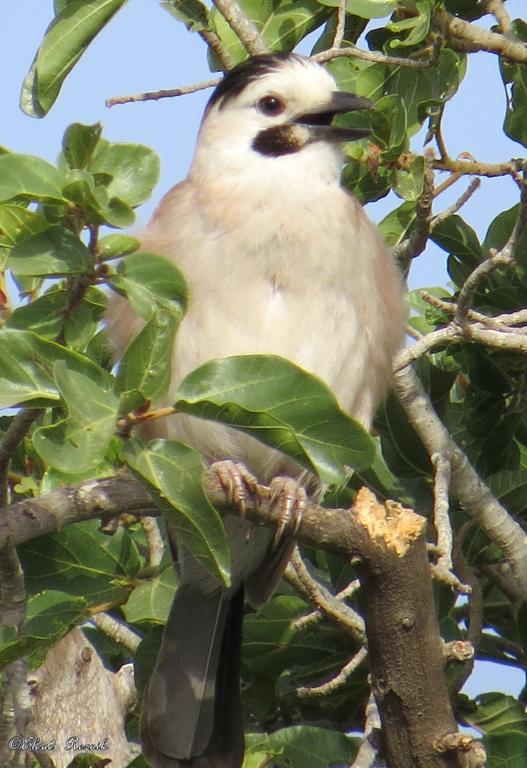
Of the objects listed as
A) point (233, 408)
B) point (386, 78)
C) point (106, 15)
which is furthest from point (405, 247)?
point (233, 408)

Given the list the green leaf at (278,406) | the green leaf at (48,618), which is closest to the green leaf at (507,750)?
the green leaf at (48,618)

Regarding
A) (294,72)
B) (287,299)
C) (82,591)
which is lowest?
(82,591)

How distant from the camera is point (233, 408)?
8.13 feet

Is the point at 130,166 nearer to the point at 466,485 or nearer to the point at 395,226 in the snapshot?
the point at 466,485

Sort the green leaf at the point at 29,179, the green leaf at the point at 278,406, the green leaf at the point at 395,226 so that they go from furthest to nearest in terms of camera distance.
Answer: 1. the green leaf at the point at 395,226
2. the green leaf at the point at 29,179
3. the green leaf at the point at 278,406

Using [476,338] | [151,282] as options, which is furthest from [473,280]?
[151,282]

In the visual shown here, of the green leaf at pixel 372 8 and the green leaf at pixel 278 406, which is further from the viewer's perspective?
the green leaf at pixel 372 8

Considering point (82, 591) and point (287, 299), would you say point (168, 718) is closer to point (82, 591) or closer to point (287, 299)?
point (82, 591)

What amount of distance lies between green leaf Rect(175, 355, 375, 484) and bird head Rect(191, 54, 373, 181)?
1584 mm

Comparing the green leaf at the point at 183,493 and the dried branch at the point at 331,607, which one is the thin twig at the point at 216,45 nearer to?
the dried branch at the point at 331,607

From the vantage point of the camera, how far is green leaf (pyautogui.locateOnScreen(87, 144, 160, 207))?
2.75m

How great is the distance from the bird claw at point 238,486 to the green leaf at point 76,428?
0.56 metres

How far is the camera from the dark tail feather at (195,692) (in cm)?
368

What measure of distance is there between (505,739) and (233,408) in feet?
5.27
